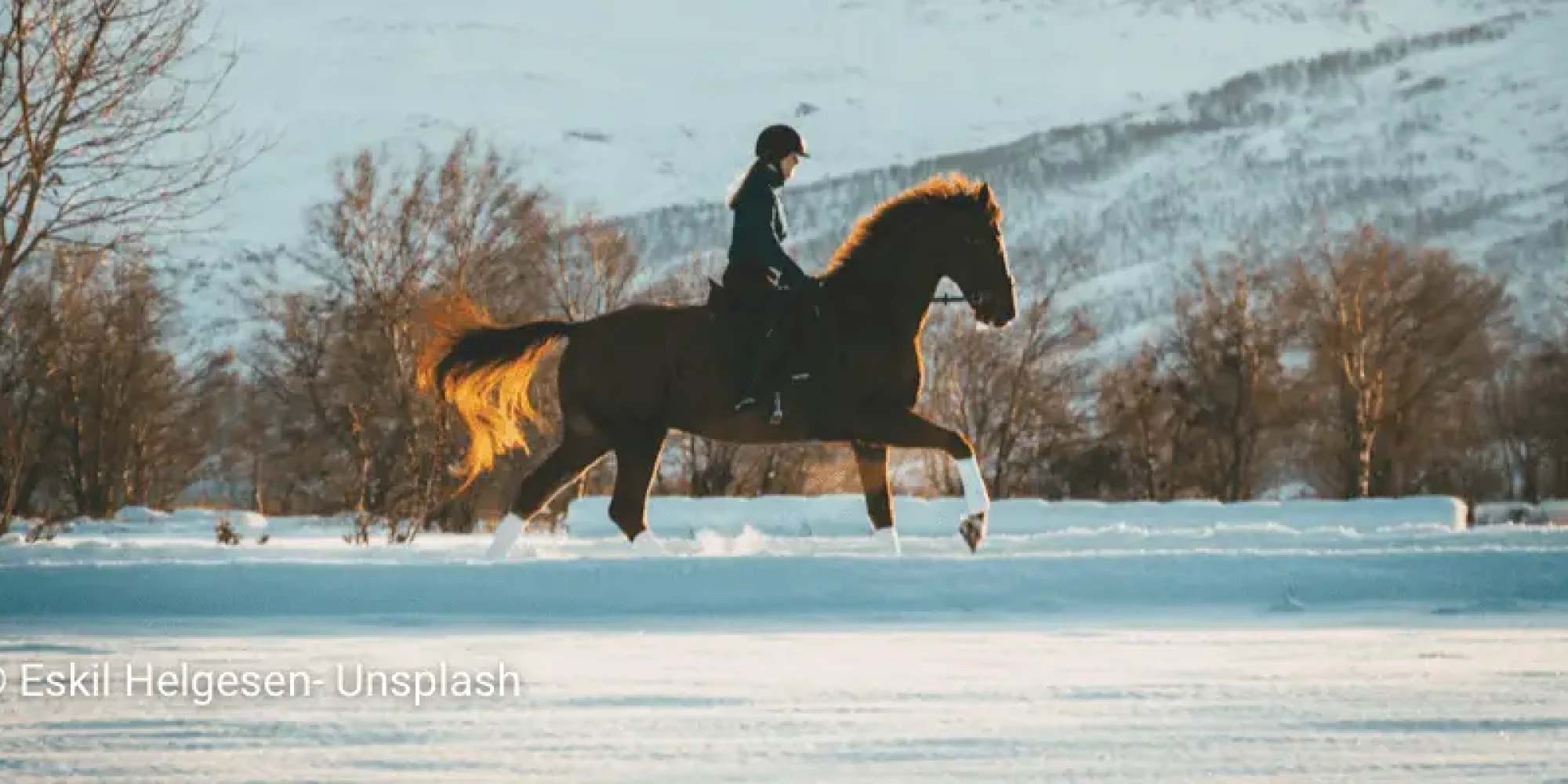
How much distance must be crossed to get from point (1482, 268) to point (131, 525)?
168892mm

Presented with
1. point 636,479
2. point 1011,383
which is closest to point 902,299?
point 636,479

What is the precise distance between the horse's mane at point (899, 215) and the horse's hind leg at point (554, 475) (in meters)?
1.92

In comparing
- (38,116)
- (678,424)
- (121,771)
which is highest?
(38,116)

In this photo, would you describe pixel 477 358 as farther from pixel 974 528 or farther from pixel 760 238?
pixel 974 528

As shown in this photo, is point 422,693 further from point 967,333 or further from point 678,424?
point 967,333

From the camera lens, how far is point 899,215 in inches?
483

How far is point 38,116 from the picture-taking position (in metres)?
15.5

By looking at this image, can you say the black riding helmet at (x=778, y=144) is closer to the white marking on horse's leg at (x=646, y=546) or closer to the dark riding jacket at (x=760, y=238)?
the dark riding jacket at (x=760, y=238)

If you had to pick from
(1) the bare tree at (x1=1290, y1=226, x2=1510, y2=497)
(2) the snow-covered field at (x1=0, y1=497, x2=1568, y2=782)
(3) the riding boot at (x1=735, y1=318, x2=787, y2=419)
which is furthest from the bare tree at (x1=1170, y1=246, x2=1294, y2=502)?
(2) the snow-covered field at (x1=0, y1=497, x2=1568, y2=782)

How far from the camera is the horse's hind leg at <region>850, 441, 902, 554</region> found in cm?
1253

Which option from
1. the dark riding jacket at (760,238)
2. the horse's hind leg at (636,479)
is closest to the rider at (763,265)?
the dark riding jacket at (760,238)

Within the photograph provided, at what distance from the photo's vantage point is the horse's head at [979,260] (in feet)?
39.5

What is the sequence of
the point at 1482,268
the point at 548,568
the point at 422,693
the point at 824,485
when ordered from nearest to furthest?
the point at 422,693 < the point at 548,568 < the point at 824,485 < the point at 1482,268

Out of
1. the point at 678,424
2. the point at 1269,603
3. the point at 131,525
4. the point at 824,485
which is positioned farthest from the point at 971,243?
the point at 824,485
